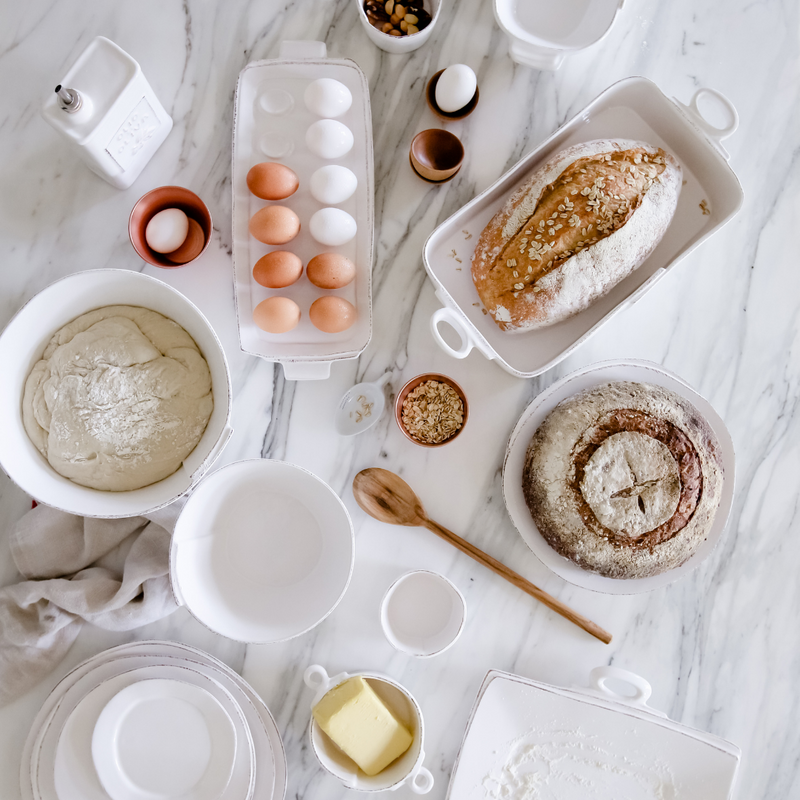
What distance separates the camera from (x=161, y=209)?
109cm

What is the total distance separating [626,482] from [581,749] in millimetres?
541

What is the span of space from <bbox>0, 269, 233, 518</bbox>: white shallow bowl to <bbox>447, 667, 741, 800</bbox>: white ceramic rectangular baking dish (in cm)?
67

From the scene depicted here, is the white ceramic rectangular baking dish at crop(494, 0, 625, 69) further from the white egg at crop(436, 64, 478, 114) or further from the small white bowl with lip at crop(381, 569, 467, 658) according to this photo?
the small white bowl with lip at crop(381, 569, 467, 658)

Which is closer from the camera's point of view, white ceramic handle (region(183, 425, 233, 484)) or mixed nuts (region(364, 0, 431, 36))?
white ceramic handle (region(183, 425, 233, 484))

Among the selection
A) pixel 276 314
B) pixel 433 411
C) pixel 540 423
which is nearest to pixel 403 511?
pixel 433 411

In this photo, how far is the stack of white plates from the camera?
101cm

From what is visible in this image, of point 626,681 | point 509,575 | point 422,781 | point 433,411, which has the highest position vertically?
point 433,411

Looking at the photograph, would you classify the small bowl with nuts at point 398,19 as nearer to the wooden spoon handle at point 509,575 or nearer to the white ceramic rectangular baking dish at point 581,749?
the wooden spoon handle at point 509,575

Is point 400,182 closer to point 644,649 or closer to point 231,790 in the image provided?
point 644,649

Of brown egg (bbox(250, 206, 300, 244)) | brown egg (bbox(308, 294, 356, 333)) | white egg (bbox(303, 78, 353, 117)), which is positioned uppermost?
white egg (bbox(303, 78, 353, 117))

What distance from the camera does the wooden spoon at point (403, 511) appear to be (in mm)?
1122

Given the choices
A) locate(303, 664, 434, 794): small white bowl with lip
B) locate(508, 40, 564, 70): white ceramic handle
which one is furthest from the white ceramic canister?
locate(303, 664, 434, 794): small white bowl with lip

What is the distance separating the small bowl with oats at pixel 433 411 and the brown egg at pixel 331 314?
170 mm

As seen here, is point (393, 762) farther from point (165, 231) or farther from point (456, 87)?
point (456, 87)
